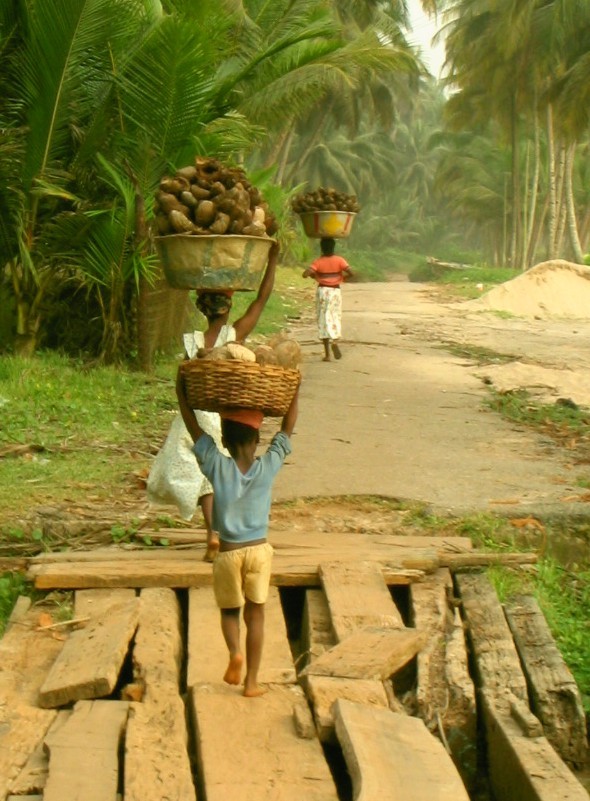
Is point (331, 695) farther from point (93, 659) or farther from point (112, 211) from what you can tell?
point (112, 211)

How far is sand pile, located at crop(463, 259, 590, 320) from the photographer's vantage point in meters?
25.8

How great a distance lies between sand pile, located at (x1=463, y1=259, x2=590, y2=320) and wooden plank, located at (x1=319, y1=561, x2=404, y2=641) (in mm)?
20119

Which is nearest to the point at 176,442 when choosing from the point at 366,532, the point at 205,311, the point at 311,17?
the point at 205,311

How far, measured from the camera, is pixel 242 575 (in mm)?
4039

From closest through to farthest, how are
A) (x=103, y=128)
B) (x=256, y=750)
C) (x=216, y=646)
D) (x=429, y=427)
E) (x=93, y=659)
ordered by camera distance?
(x=256, y=750) → (x=93, y=659) → (x=216, y=646) → (x=429, y=427) → (x=103, y=128)

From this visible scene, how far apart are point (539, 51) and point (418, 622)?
3012 cm

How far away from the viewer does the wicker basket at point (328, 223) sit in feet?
36.3

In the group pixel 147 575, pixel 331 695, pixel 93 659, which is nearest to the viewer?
pixel 331 695

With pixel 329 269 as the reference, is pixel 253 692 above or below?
below

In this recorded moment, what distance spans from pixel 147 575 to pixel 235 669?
1110 mm

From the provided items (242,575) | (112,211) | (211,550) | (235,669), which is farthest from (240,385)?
(112,211)

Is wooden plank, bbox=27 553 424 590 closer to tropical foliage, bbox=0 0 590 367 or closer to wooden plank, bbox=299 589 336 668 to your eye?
wooden plank, bbox=299 589 336 668

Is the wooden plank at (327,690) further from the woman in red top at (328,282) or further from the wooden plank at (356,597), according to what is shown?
the woman in red top at (328,282)

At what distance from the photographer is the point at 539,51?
107 ft
